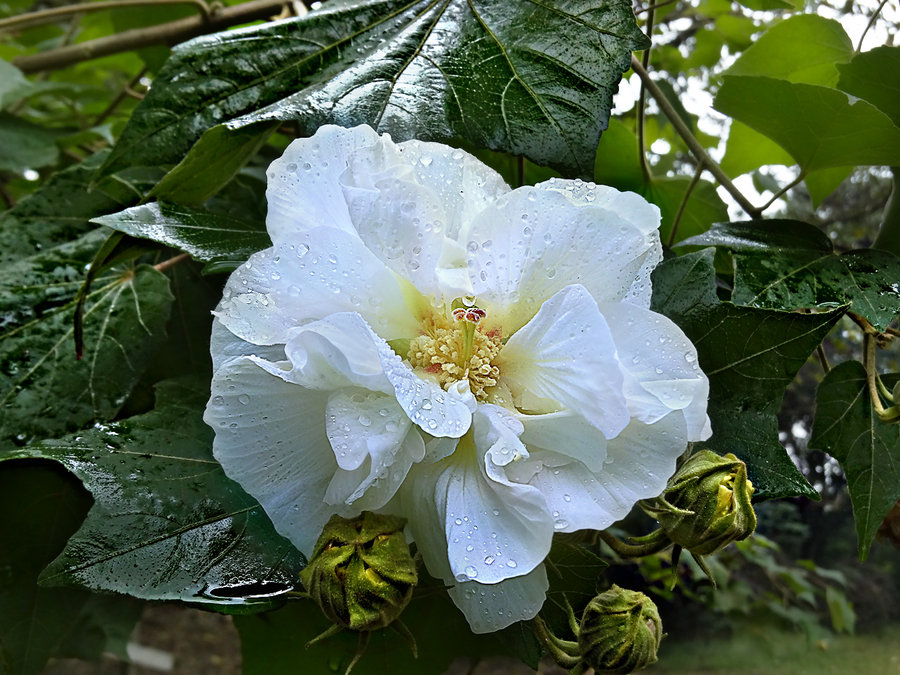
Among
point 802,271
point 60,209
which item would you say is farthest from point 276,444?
point 60,209

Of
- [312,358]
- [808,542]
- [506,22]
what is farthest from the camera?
[808,542]

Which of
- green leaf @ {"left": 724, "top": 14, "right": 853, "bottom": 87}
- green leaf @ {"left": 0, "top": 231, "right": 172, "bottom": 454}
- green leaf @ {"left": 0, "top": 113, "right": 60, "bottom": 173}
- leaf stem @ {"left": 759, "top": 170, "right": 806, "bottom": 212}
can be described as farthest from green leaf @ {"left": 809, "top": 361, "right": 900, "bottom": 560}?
green leaf @ {"left": 0, "top": 113, "right": 60, "bottom": 173}

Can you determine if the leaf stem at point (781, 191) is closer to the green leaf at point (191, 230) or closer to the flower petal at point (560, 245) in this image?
the flower petal at point (560, 245)

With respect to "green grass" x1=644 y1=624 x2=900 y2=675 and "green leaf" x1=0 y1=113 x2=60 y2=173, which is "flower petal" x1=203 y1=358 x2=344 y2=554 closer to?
"green leaf" x1=0 y1=113 x2=60 y2=173

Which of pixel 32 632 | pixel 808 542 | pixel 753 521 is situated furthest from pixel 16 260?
pixel 808 542

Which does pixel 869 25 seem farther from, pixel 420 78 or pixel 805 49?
pixel 420 78

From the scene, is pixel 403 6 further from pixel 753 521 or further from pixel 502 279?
pixel 753 521

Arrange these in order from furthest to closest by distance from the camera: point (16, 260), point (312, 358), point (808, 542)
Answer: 1. point (808, 542)
2. point (16, 260)
3. point (312, 358)
